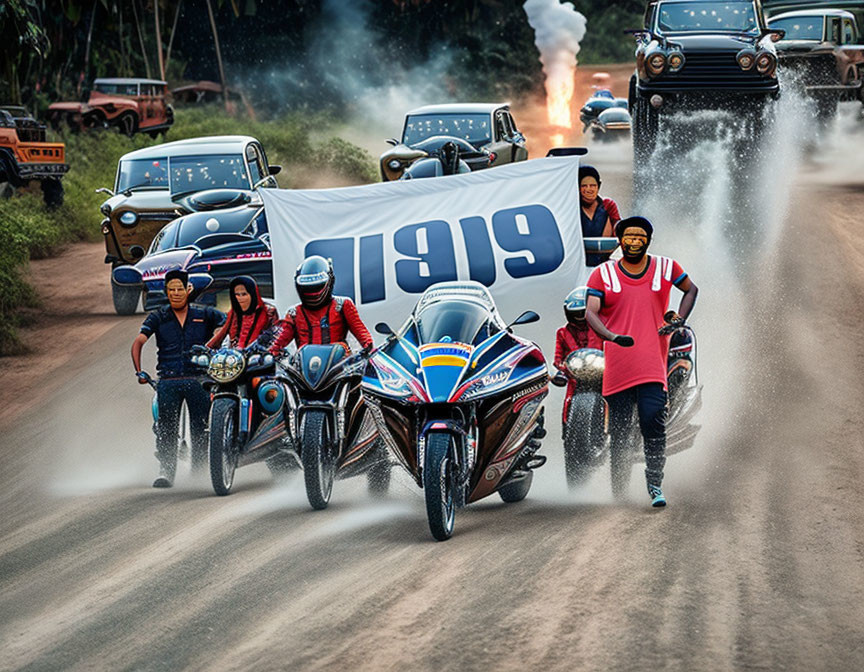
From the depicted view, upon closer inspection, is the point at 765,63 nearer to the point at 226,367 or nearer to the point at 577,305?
the point at 577,305

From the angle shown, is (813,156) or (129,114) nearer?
(813,156)

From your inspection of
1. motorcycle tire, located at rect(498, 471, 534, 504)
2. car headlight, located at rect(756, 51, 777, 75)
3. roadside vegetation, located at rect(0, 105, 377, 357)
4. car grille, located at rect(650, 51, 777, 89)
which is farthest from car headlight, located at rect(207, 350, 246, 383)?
car headlight, located at rect(756, 51, 777, 75)

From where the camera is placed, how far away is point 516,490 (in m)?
10.5

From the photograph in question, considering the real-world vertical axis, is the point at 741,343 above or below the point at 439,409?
below

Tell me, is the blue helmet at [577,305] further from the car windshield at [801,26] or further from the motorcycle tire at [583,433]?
the car windshield at [801,26]

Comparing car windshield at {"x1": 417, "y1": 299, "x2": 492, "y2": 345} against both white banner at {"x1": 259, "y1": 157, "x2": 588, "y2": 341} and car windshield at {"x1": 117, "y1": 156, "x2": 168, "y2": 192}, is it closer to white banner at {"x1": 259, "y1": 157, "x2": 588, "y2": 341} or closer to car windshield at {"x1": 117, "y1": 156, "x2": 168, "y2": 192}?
white banner at {"x1": 259, "y1": 157, "x2": 588, "y2": 341}

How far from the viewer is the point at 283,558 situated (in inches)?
353

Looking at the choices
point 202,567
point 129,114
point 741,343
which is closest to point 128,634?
point 202,567

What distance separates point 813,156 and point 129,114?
20.2 metres

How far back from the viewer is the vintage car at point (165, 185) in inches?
798

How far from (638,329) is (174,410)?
13.6ft

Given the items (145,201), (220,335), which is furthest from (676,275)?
(145,201)

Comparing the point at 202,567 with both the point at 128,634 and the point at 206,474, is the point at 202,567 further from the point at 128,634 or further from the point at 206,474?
the point at 206,474

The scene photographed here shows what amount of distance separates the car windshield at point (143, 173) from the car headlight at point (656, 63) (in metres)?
7.29
